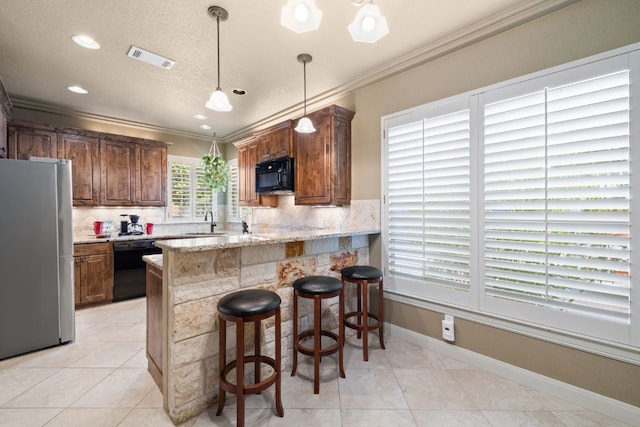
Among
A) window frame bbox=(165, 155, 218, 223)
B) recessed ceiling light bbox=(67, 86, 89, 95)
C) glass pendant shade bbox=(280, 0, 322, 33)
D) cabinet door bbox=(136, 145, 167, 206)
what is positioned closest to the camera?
glass pendant shade bbox=(280, 0, 322, 33)

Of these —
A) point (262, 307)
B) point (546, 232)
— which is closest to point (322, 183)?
point (262, 307)

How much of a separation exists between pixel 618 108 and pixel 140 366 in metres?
4.05

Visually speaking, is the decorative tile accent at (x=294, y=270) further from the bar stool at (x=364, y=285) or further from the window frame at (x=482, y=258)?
the window frame at (x=482, y=258)

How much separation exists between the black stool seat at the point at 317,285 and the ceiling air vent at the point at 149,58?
2.60 metres

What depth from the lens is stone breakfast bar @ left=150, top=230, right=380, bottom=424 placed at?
167 centimetres

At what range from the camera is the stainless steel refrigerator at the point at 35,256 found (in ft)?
7.93

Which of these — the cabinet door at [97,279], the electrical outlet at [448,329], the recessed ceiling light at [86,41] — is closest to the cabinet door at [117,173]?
the cabinet door at [97,279]

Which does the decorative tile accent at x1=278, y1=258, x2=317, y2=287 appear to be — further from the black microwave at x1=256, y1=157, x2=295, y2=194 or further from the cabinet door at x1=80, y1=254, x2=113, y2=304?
the cabinet door at x1=80, y1=254, x2=113, y2=304

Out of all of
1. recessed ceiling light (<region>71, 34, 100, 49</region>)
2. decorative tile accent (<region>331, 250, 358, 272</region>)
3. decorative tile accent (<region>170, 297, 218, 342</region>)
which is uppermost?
recessed ceiling light (<region>71, 34, 100, 49</region>)

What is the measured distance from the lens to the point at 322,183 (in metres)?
3.18

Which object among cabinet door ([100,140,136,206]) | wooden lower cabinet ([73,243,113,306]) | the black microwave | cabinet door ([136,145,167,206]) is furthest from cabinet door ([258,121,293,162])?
wooden lower cabinet ([73,243,113,306])

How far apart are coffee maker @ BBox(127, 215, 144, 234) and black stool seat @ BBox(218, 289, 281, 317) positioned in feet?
12.1

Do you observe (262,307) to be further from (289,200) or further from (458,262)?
(289,200)

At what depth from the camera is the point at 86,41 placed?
238cm
